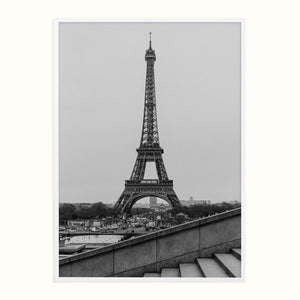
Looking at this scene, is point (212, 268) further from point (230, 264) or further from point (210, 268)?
point (230, 264)

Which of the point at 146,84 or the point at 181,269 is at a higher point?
the point at 146,84

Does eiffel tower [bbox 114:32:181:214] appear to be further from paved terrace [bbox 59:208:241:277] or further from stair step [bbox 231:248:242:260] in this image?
stair step [bbox 231:248:242:260]

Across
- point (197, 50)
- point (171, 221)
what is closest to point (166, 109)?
point (197, 50)

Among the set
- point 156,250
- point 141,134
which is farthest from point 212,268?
point 141,134

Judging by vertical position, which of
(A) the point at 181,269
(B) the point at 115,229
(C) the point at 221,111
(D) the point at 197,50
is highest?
(D) the point at 197,50

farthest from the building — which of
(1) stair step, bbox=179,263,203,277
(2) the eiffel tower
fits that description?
(1) stair step, bbox=179,263,203,277

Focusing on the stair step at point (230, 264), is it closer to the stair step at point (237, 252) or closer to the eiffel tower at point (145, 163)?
the stair step at point (237, 252)

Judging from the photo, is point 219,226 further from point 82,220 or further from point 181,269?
point 82,220
